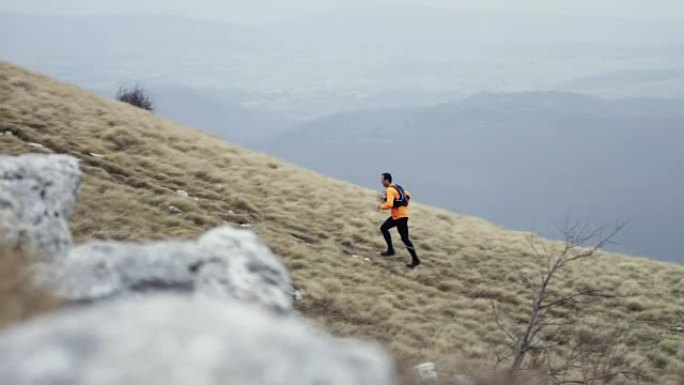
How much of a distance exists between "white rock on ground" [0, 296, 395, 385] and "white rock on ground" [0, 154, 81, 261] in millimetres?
3036

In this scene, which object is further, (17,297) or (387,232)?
(387,232)

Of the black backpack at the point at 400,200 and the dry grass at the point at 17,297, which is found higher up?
the black backpack at the point at 400,200

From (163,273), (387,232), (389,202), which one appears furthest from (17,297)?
(387,232)

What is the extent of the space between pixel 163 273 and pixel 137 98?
40.7m

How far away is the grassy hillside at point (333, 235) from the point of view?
15.0 meters

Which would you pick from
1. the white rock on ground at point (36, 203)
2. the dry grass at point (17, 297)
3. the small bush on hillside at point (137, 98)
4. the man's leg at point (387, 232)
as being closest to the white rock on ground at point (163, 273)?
the dry grass at point (17, 297)

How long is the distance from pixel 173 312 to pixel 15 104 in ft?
80.7

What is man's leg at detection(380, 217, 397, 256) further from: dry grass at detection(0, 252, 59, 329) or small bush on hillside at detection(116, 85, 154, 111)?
small bush on hillside at detection(116, 85, 154, 111)

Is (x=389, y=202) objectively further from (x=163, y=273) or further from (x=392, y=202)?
(x=163, y=273)

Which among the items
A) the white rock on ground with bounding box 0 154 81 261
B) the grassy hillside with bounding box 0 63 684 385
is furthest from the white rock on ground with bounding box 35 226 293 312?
the grassy hillside with bounding box 0 63 684 385

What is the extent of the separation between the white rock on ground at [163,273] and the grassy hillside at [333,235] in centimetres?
585

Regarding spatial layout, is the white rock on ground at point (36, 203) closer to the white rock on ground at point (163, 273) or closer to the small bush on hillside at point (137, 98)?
the white rock on ground at point (163, 273)

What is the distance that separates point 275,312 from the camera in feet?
14.6

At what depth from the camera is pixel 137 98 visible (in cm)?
4300
